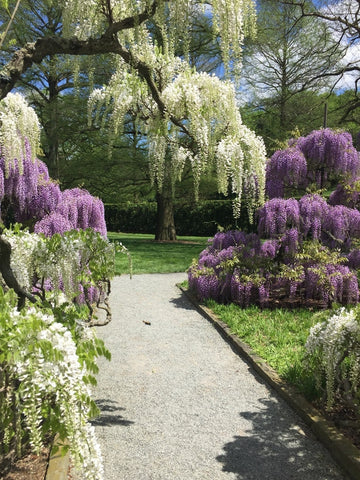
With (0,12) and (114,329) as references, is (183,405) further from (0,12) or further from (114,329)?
(0,12)

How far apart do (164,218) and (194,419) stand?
1787 cm

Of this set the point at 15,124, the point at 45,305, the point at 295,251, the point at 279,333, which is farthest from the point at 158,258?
the point at 45,305

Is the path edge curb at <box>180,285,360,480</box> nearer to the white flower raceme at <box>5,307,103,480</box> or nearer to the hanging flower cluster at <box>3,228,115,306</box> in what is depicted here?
the white flower raceme at <box>5,307,103,480</box>

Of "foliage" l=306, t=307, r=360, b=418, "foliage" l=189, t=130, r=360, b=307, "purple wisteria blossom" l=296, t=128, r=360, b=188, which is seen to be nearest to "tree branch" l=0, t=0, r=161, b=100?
"foliage" l=306, t=307, r=360, b=418

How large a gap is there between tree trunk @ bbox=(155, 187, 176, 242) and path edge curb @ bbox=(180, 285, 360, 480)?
50.3 feet

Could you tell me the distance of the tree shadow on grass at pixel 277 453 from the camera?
9.78 feet

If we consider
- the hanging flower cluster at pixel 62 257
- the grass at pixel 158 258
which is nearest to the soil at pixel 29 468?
the hanging flower cluster at pixel 62 257

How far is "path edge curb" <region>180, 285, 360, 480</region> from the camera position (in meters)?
3.02

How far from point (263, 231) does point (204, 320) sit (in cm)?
243

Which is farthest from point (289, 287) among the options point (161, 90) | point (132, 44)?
point (132, 44)

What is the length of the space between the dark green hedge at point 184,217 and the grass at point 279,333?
15.1 metres

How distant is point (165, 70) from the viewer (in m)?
4.32

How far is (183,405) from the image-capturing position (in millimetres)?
4066

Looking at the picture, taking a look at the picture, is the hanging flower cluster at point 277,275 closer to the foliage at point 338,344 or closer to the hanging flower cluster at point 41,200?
the hanging flower cluster at point 41,200
